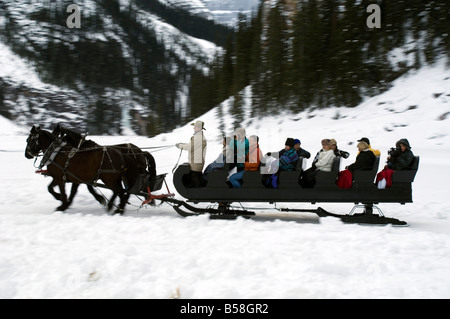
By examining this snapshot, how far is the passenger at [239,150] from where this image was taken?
25.3 ft

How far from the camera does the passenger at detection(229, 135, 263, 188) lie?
766cm

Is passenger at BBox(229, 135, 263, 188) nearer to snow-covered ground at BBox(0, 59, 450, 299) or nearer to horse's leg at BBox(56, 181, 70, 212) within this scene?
snow-covered ground at BBox(0, 59, 450, 299)

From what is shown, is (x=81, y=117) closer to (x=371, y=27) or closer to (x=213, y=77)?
(x=213, y=77)

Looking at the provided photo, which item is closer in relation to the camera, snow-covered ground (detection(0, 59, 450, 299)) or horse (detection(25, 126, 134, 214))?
snow-covered ground (detection(0, 59, 450, 299))

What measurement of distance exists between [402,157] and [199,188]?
11.9 ft

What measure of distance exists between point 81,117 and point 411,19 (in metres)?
130

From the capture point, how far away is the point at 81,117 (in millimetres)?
147000

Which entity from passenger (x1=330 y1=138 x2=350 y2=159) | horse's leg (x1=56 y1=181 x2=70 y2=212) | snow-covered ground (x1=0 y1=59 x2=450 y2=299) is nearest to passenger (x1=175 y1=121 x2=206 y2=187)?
snow-covered ground (x1=0 y1=59 x2=450 y2=299)

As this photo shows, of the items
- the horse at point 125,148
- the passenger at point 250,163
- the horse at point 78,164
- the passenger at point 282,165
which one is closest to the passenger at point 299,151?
the passenger at point 282,165

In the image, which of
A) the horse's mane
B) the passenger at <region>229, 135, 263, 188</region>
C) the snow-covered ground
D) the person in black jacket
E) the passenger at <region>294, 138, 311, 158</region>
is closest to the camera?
the snow-covered ground

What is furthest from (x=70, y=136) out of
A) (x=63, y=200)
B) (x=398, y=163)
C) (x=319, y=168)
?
(x=398, y=163)

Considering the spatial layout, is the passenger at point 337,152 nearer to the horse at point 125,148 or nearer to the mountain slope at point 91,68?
the horse at point 125,148

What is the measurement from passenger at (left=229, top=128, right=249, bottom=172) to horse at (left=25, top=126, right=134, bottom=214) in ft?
8.68

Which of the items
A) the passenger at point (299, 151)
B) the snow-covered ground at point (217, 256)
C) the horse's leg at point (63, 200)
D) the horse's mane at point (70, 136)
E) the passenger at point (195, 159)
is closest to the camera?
the snow-covered ground at point (217, 256)
